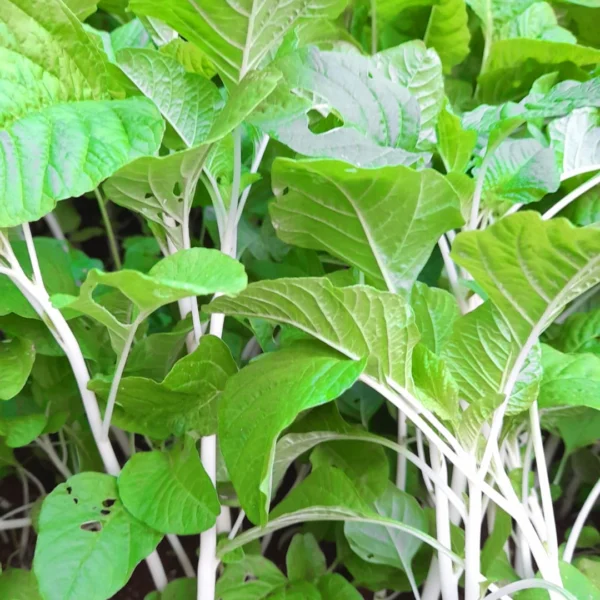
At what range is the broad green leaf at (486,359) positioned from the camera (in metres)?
0.34

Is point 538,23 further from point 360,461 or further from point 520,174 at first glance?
point 360,461

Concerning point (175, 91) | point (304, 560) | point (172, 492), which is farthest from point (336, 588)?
point (175, 91)

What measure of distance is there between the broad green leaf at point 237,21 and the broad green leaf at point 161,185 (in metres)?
0.06

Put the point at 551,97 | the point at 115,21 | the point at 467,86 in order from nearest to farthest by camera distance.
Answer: the point at 551,97, the point at 467,86, the point at 115,21

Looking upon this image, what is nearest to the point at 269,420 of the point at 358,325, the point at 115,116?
the point at 358,325

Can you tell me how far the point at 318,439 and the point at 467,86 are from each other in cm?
39

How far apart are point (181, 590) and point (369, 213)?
1.01 ft

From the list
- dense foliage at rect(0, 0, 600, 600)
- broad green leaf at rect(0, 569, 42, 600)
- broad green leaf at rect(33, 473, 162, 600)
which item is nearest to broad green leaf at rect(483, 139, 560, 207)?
dense foliage at rect(0, 0, 600, 600)

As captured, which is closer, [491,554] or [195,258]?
[195,258]

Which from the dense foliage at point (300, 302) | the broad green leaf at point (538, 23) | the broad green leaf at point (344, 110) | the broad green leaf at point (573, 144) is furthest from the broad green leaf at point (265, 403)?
the broad green leaf at point (538, 23)

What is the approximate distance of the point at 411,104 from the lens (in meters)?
0.36

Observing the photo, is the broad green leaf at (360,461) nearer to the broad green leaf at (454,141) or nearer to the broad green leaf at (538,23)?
the broad green leaf at (454,141)

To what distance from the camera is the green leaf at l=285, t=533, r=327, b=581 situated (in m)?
0.45

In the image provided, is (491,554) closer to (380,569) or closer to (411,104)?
(380,569)
